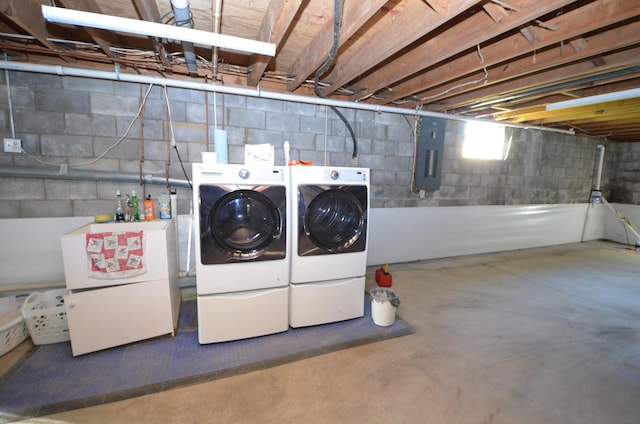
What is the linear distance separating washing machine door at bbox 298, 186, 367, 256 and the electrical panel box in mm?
1949

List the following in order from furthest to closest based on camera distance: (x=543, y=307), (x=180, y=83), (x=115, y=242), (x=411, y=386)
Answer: (x=543, y=307)
(x=180, y=83)
(x=115, y=242)
(x=411, y=386)

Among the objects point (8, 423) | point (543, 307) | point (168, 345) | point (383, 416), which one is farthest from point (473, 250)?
point (8, 423)

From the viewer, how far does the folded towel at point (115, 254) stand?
179cm

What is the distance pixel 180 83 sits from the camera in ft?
8.43

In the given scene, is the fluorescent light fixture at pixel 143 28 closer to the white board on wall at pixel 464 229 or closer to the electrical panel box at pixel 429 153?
the white board on wall at pixel 464 229

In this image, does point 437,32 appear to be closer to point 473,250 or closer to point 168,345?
point 168,345

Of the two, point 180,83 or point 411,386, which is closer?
point 411,386

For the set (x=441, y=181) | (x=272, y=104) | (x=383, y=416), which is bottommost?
(x=383, y=416)

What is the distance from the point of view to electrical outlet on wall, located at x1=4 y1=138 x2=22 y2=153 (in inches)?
89.6

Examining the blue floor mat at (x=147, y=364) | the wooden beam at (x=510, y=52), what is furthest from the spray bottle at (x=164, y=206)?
the wooden beam at (x=510, y=52)

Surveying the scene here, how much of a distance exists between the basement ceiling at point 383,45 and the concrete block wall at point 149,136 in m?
0.23

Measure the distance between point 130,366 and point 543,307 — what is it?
3.67 meters

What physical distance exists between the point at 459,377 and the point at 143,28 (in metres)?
2.88

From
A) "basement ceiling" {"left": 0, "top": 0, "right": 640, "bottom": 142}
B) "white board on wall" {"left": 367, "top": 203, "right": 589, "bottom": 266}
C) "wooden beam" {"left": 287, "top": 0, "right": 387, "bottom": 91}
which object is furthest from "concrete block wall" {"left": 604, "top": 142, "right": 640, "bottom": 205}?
"wooden beam" {"left": 287, "top": 0, "right": 387, "bottom": 91}
